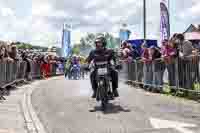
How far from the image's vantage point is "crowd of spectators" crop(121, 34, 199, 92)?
→ 13.6 meters

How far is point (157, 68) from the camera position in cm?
1653

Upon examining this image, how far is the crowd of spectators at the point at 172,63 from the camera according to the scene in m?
13.6

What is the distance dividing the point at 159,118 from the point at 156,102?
3.14m

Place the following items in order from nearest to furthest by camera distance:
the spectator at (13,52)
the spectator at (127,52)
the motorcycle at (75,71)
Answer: the spectator at (13,52) → the spectator at (127,52) → the motorcycle at (75,71)

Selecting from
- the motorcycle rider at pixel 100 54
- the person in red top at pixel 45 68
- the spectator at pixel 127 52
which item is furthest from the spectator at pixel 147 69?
the person in red top at pixel 45 68

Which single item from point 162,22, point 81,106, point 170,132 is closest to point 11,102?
point 81,106

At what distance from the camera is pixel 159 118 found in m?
10.2

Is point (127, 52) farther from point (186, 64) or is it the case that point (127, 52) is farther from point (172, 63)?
point (186, 64)

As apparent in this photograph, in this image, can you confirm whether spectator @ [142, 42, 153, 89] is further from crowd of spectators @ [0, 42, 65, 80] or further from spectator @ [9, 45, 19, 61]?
spectator @ [9, 45, 19, 61]

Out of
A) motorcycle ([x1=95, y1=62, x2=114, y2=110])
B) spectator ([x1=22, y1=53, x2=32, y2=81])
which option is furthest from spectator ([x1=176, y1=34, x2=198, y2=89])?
spectator ([x1=22, y1=53, x2=32, y2=81])

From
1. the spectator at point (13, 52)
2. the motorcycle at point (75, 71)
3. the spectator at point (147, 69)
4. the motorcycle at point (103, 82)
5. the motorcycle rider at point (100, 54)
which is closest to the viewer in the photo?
the motorcycle at point (103, 82)

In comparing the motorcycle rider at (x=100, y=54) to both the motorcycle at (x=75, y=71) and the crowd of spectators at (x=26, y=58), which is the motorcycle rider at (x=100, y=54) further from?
the motorcycle at (x=75, y=71)

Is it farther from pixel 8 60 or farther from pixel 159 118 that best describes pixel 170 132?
pixel 8 60

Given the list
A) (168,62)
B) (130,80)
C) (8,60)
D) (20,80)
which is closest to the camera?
(168,62)
